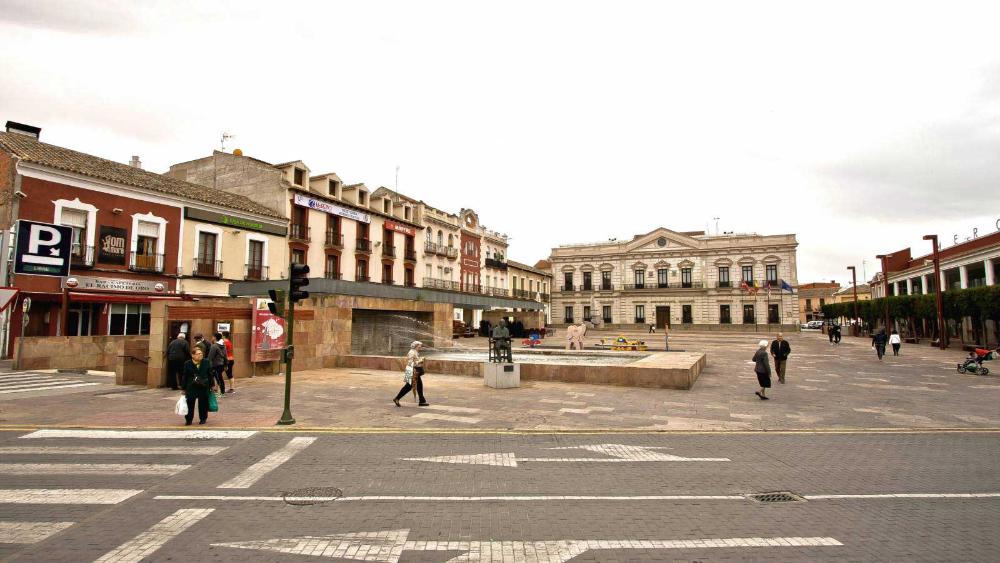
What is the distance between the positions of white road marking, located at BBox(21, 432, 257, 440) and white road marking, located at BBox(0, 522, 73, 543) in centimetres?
396

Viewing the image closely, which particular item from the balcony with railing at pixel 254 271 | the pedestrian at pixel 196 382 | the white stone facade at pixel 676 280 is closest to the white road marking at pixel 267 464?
the pedestrian at pixel 196 382

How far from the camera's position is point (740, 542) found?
190 inches

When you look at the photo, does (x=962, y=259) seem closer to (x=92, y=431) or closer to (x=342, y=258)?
(x=342, y=258)

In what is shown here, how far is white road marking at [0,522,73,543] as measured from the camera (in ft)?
15.6

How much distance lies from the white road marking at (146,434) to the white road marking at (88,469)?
5.76 feet

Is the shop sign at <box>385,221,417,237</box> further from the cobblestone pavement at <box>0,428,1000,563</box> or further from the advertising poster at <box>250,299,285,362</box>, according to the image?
the cobblestone pavement at <box>0,428,1000,563</box>

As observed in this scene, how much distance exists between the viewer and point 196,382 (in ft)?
32.6

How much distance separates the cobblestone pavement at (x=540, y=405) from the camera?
1045cm

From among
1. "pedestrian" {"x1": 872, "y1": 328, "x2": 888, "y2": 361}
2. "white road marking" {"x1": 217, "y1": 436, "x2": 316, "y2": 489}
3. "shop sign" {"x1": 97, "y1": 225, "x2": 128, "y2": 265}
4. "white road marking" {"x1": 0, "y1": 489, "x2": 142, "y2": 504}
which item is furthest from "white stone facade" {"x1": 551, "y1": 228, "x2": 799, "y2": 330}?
"white road marking" {"x1": 0, "y1": 489, "x2": 142, "y2": 504}

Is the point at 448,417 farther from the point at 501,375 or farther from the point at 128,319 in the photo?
the point at 128,319

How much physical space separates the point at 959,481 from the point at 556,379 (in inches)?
430

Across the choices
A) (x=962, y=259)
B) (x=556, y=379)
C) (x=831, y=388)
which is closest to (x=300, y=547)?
(x=556, y=379)

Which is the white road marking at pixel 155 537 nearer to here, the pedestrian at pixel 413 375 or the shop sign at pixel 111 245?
the pedestrian at pixel 413 375

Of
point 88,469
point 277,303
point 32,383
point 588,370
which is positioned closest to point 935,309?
point 588,370
